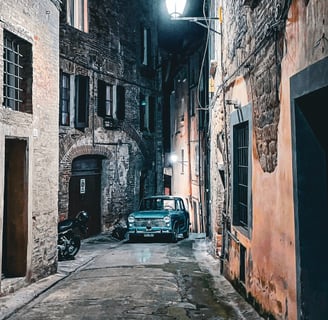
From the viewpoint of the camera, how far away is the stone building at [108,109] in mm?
17062

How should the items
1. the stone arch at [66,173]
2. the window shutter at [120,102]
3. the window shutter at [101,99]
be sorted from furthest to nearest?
the window shutter at [120,102], the window shutter at [101,99], the stone arch at [66,173]

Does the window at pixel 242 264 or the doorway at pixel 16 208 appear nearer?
the window at pixel 242 264

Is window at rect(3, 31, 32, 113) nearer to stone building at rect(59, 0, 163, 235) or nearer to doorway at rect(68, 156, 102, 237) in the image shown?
stone building at rect(59, 0, 163, 235)

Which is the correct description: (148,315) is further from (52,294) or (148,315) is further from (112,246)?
(112,246)

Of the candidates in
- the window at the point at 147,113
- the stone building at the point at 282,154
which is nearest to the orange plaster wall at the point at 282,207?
the stone building at the point at 282,154

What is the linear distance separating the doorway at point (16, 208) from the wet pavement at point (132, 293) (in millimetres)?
529

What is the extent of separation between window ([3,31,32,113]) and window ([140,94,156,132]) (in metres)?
13.2

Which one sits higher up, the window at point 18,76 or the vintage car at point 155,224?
the window at point 18,76

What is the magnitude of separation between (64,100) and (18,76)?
7.32 meters

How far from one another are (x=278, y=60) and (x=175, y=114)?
24.5 metres

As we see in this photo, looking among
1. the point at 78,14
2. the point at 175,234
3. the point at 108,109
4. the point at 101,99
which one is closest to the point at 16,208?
the point at 175,234

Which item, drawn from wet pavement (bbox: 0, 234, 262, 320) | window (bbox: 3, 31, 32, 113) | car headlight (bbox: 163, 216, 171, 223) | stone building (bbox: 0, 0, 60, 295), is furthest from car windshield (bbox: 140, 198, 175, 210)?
window (bbox: 3, 31, 32, 113)

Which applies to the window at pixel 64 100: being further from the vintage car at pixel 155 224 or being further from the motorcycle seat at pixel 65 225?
the motorcycle seat at pixel 65 225

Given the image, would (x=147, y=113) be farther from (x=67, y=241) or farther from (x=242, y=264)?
(x=242, y=264)
